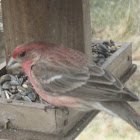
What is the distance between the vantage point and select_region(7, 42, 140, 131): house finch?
3223 mm

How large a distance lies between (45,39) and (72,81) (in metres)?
→ 0.98

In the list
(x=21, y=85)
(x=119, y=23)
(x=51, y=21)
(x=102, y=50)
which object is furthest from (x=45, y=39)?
(x=119, y=23)

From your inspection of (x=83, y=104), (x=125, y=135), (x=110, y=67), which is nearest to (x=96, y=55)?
(x=110, y=67)

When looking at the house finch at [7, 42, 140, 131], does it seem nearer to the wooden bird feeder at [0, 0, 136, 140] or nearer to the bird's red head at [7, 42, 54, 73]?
the bird's red head at [7, 42, 54, 73]

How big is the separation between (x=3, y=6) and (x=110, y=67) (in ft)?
4.63

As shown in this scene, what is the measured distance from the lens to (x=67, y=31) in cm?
409

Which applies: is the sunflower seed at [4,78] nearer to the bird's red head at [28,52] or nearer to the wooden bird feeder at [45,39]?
the wooden bird feeder at [45,39]

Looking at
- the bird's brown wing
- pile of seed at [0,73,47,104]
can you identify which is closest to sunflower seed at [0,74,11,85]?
pile of seed at [0,73,47,104]

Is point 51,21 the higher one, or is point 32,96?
point 51,21

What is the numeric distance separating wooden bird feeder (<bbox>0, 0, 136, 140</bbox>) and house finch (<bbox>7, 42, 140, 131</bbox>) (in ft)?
0.67

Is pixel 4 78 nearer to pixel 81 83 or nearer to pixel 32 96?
pixel 32 96

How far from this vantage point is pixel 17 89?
4070mm

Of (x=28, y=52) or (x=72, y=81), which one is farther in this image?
(x=28, y=52)

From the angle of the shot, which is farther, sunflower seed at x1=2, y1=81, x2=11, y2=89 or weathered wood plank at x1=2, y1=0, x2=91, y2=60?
sunflower seed at x1=2, y1=81, x2=11, y2=89
